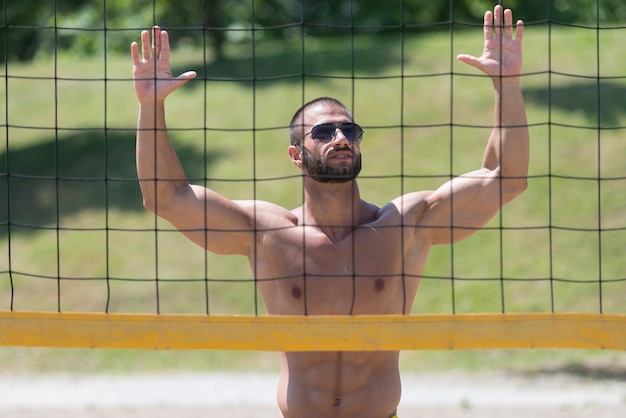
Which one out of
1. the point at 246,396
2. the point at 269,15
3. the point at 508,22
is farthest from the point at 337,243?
the point at 269,15

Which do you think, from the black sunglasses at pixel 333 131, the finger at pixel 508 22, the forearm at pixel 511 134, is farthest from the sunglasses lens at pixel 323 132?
the finger at pixel 508 22

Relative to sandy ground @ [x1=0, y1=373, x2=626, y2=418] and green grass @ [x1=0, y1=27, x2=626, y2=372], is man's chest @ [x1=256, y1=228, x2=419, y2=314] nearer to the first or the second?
sandy ground @ [x1=0, y1=373, x2=626, y2=418]

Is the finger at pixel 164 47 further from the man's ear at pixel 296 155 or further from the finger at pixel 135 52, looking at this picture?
the man's ear at pixel 296 155

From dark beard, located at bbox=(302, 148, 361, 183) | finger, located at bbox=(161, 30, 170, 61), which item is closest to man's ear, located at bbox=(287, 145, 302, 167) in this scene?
A: dark beard, located at bbox=(302, 148, 361, 183)

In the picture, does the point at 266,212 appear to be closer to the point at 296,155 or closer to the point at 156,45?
the point at 296,155

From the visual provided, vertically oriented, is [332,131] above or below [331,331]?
above

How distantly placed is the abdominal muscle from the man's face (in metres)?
0.72

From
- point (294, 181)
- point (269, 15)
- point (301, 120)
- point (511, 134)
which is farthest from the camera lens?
point (269, 15)

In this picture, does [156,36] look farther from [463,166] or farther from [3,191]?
[3,191]

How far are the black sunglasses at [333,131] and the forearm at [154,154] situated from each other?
1.70ft

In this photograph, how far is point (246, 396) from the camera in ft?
28.6

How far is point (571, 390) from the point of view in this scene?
28.8ft

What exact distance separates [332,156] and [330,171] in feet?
0.19

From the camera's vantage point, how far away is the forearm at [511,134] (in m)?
4.09
